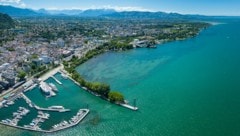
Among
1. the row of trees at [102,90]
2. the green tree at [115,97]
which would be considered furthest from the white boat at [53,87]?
the green tree at [115,97]

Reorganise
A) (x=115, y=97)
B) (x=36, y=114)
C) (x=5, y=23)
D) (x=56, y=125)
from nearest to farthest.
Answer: (x=56, y=125), (x=36, y=114), (x=115, y=97), (x=5, y=23)

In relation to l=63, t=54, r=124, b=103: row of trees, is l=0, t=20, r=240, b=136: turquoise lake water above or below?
below

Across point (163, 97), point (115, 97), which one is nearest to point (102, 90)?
point (115, 97)

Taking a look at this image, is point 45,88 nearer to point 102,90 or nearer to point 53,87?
point 53,87

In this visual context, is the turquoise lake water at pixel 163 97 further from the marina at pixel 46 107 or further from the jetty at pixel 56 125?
the jetty at pixel 56 125

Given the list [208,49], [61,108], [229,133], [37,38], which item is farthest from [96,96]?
[37,38]

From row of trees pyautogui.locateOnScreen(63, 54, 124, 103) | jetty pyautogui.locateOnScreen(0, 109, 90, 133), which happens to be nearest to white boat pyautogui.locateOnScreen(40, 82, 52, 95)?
row of trees pyautogui.locateOnScreen(63, 54, 124, 103)

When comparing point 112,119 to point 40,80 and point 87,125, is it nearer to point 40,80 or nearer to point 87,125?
point 87,125

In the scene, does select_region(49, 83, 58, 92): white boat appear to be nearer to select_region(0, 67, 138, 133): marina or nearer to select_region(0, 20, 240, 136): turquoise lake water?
select_region(0, 67, 138, 133): marina
